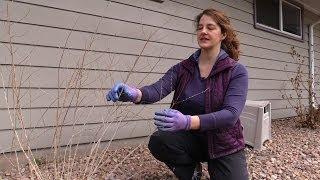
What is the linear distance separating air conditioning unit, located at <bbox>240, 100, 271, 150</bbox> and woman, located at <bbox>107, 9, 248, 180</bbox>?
85.6 inches

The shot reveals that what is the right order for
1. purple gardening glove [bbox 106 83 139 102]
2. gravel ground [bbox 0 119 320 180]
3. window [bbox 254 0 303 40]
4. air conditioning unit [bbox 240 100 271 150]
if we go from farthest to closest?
window [bbox 254 0 303 40] → air conditioning unit [bbox 240 100 271 150] → gravel ground [bbox 0 119 320 180] → purple gardening glove [bbox 106 83 139 102]

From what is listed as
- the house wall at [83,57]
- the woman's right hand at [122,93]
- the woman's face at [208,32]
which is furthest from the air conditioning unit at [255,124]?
the woman's right hand at [122,93]

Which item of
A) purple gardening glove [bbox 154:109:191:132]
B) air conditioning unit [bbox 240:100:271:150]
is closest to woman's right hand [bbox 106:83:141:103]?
purple gardening glove [bbox 154:109:191:132]

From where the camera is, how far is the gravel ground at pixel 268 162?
11.1ft

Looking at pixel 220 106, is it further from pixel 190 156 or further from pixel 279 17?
pixel 279 17

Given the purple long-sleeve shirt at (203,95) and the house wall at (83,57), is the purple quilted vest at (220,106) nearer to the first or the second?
the purple long-sleeve shirt at (203,95)

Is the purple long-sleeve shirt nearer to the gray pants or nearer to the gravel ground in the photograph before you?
the gray pants

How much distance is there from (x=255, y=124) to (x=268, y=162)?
77 centimetres

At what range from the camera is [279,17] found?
27.0 ft

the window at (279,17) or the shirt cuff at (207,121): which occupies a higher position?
the window at (279,17)

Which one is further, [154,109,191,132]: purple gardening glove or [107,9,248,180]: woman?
[107,9,248,180]: woman

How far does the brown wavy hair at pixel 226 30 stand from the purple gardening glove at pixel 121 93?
68cm

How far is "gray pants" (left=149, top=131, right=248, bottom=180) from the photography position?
2.68 m

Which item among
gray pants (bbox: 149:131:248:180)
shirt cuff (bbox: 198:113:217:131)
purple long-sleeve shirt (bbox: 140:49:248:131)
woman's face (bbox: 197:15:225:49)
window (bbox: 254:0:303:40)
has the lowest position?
gray pants (bbox: 149:131:248:180)
